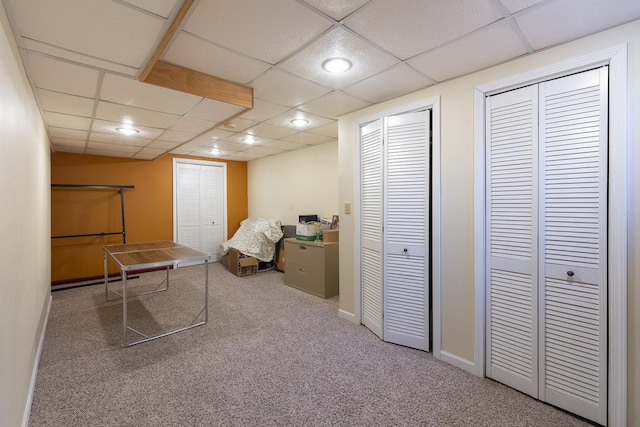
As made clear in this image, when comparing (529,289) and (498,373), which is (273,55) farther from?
(498,373)

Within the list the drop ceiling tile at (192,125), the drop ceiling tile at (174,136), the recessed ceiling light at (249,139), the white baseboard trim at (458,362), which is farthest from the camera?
the recessed ceiling light at (249,139)

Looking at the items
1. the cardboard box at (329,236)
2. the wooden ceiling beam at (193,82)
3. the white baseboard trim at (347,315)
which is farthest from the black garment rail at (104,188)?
the white baseboard trim at (347,315)

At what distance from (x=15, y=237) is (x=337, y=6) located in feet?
7.25

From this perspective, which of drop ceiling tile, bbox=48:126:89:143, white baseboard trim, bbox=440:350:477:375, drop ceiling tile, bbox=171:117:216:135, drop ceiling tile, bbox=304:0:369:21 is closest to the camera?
drop ceiling tile, bbox=304:0:369:21

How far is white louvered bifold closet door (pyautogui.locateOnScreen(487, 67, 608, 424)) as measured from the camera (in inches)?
70.9

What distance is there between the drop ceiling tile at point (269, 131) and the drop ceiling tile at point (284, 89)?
37.2 inches

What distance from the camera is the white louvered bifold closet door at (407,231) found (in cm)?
264

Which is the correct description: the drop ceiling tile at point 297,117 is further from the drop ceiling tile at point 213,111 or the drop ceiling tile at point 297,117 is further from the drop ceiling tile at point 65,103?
the drop ceiling tile at point 65,103

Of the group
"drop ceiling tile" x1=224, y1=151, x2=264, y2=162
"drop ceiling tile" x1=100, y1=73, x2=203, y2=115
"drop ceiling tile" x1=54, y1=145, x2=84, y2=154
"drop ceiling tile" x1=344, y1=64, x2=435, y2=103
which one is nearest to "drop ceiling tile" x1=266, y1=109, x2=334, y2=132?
"drop ceiling tile" x1=344, y1=64, x2=435, y2=103

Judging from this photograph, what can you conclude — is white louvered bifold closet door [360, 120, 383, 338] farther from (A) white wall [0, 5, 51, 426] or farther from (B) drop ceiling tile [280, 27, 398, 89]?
(A) white wall [0, 5, 51, 426]

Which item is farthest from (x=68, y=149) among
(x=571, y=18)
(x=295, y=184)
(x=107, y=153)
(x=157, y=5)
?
(x=571, y=18)

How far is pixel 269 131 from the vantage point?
407cm

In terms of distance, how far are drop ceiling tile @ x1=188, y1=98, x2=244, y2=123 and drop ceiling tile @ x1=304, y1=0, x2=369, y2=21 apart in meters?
1.33

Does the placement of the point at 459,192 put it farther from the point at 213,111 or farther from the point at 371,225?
the point at 213,111
